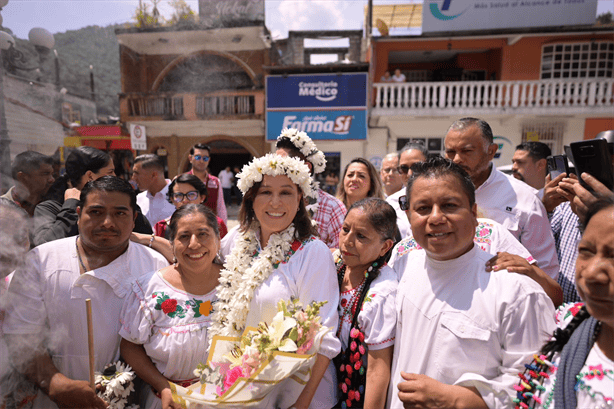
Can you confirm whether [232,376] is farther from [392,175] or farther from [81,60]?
[392,175]

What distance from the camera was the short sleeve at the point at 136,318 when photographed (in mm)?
1949

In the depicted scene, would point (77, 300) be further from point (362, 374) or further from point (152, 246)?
point (362, 374)

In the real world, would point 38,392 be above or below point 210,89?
below

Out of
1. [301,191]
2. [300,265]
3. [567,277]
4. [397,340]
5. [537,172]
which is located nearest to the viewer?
[397,340]

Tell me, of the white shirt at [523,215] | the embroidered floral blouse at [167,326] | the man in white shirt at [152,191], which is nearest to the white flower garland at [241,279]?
the embroidered floral blouse at [167,326]

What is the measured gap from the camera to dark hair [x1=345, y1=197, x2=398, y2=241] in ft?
6.90

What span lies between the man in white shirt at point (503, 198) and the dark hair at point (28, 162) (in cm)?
283

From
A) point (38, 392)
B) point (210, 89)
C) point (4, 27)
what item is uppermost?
point (210, 89)

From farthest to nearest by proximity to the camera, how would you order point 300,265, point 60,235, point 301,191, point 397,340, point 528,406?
point 60,235 → point 301,191 → point 300,265 → point 397,340 → point 528,406

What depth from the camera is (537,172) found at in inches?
196

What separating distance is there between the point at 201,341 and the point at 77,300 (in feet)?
2.54

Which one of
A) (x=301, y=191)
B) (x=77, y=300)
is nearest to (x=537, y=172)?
(x=301, y=191)

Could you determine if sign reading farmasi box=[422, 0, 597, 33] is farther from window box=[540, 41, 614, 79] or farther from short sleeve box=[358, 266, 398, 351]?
short sleeve box=[358, 266, 398, 351]

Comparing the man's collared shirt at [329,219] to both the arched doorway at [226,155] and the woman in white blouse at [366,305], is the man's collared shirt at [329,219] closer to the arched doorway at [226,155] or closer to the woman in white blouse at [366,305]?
the woman in white blouse at [366,305]
